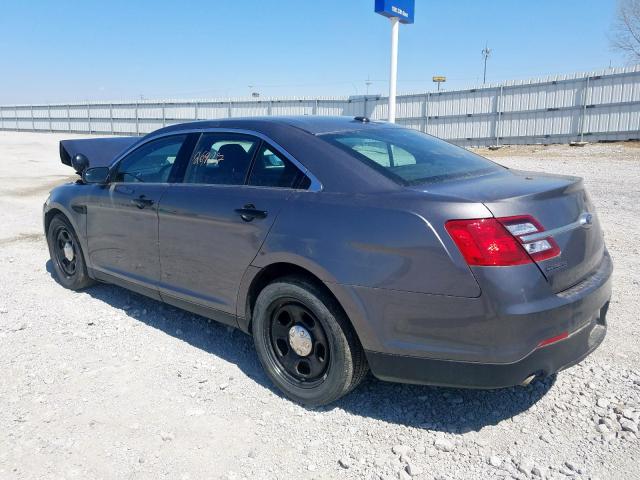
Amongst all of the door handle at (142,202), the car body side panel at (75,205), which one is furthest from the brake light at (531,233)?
the car body side panel at (75,205)

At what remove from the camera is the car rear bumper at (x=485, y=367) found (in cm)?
250

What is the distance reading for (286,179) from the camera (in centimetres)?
318

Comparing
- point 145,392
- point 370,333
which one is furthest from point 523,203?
point 145,392

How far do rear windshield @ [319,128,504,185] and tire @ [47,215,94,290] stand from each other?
292cm

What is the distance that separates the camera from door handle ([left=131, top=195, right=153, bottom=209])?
3.97 meters

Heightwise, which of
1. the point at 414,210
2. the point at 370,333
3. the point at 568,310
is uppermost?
the point at 414,210

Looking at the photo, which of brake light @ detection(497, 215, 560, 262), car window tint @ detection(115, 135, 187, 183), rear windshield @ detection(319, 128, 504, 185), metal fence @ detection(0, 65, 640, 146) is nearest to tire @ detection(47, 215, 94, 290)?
car window tint @ detection(115, 135, 187, 183)

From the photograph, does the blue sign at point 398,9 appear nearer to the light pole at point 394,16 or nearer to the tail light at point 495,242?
the light pole at point 394,16

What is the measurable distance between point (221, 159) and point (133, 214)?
3.12ft

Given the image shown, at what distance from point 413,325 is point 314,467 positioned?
831 millimetres

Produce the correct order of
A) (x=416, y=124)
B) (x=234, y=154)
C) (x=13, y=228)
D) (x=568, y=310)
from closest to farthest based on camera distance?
(x=568, y=310), (x=234, y=154), (x=13, y=228), (x=416, y=124)

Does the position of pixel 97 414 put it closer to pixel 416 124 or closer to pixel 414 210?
pixel 414 210

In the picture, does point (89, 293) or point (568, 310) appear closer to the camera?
point (568, 310)

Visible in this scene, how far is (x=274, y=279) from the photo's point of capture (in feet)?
10.4
